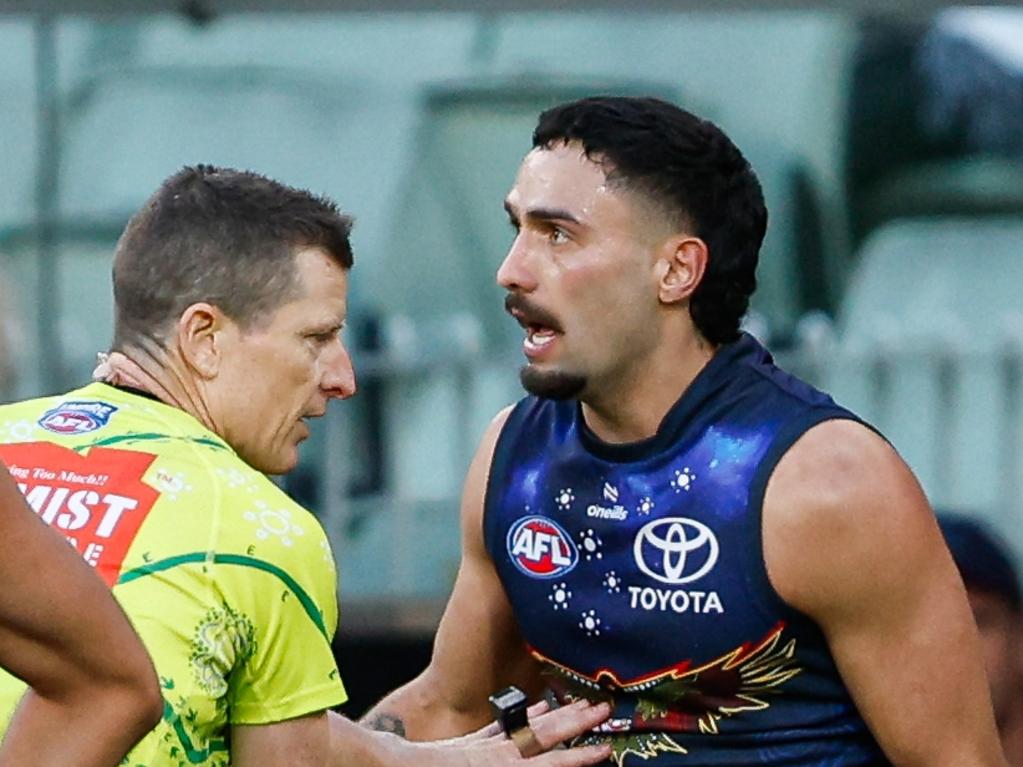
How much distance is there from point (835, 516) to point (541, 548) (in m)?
0.48

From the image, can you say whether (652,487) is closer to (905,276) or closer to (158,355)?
(158,355)

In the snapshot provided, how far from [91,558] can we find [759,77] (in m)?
3.39

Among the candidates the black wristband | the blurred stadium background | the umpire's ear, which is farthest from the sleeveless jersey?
the blurred stadium background

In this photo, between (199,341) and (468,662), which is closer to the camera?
(199,341)

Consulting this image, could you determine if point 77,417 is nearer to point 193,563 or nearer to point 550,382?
point 193,563

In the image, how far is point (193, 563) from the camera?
2.76 metres

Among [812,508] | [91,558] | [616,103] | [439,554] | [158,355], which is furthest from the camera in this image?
[439,554]

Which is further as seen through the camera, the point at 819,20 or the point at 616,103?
the point at 819,20

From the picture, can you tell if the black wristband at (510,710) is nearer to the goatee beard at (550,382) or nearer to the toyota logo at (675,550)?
the toyota logo at (675,550)

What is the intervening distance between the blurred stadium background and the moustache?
88.8 inches

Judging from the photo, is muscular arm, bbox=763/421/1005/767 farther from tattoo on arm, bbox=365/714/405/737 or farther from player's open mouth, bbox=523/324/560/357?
tattoo on arm, bbox=365/714/405/737

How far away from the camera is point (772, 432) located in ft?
11.0

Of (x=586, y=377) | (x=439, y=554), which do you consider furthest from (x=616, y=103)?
(x=439, y=554)

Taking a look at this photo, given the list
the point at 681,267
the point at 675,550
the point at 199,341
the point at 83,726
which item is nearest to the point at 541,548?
the point at 675,550
